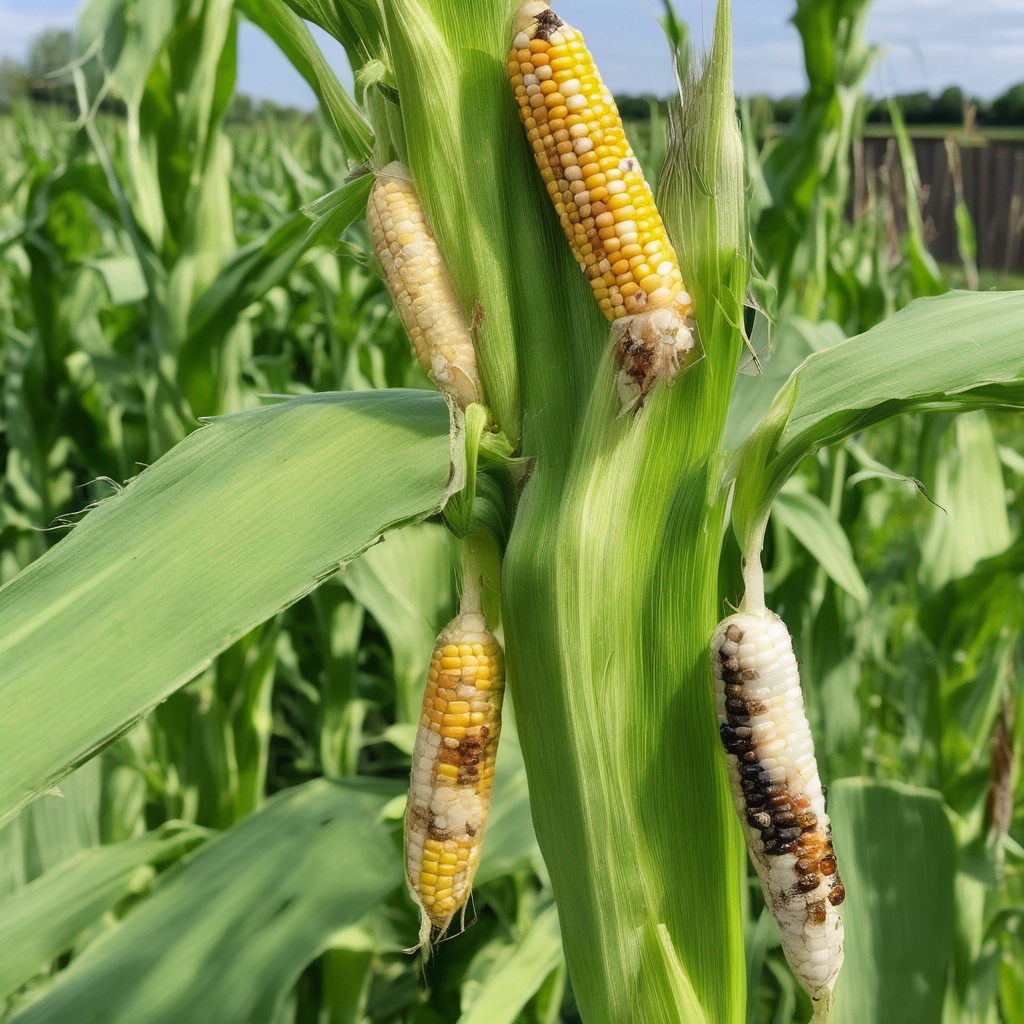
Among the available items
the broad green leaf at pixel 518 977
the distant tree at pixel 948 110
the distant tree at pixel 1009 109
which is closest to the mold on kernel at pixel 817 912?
the broad green leaf at pixel 518 977

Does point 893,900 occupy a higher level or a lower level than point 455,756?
lower

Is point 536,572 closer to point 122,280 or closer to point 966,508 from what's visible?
point 966,508

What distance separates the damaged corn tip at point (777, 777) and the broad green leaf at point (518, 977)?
575mm

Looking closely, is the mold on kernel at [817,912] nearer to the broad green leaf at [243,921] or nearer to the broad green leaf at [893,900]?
the broad green leaf at [893,900]

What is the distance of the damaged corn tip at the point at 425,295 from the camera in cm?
71

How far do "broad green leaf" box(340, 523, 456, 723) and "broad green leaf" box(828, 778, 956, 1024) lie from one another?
34.3 inches

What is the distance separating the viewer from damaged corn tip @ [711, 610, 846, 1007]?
2.20 feet

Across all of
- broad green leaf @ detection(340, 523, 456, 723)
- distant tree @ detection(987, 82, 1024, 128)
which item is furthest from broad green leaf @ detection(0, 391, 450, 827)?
distant tree @ detection(987, 82, 1024, 128)

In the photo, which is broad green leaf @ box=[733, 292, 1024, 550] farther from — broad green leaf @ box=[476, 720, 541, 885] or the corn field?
broad green leaf @ box=[476, 720, 541, 885]

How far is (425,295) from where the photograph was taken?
2.32 feet

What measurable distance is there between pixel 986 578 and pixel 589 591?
125cm

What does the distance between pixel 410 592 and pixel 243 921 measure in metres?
0.85

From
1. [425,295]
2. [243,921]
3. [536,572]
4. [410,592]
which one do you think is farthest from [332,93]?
[410,592]

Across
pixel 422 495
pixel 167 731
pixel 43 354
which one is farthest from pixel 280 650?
pixel 422 495
